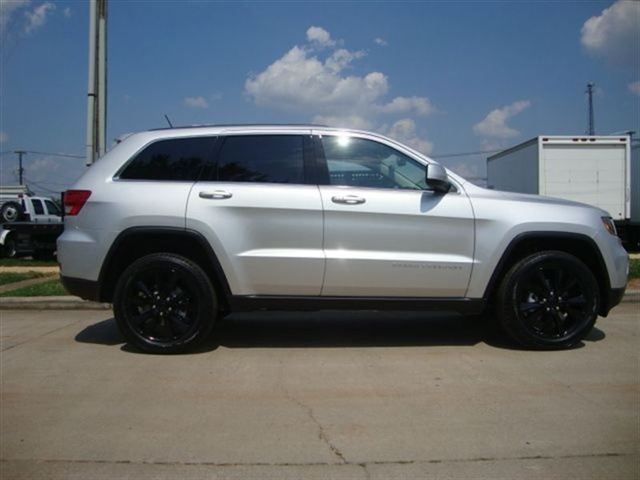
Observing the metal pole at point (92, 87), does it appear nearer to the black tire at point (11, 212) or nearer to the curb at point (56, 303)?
the curb at point (56, 303)

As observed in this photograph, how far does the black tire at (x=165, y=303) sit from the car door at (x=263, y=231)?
30 centimetres

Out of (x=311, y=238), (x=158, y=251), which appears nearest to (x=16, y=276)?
(x=158, y=251)

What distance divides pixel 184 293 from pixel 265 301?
0.73 meters

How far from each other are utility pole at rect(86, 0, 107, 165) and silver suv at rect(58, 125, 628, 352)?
6340 millimetres

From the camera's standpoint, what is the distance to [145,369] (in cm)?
502

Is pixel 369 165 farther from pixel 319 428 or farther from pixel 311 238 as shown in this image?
pixel 319 428

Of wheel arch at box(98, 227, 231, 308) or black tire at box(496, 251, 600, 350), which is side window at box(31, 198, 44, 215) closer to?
wheel arch at box(98, 227, 231, 308)

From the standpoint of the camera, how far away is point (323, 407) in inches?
163

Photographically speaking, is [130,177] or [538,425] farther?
[130,177]

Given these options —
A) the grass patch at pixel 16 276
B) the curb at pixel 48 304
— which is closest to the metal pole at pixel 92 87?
the grass patch at pixel 16 276

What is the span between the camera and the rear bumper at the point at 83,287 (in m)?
5.36

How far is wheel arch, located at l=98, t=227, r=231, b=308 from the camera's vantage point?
17.2 feet

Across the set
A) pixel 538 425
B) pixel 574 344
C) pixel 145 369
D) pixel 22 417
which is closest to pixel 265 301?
pixel 145 369

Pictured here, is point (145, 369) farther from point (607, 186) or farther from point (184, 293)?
point (607, 186)
